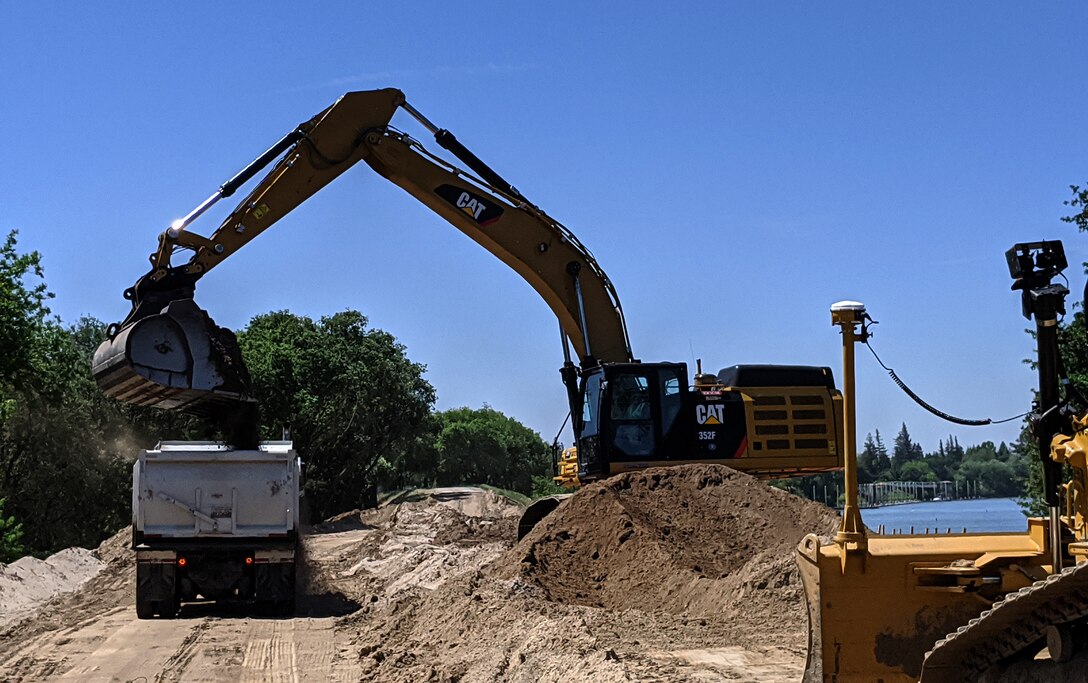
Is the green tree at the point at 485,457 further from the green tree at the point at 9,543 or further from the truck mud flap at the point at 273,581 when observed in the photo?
the truck mud flap at the point at 273,581

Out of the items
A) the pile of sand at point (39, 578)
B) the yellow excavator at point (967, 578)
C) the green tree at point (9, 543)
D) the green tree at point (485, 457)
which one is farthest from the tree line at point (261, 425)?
the green tree at point (485, 457)

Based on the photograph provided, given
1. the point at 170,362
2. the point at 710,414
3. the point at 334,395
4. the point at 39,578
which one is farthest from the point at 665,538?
the point at 334,395

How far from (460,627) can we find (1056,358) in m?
8.85

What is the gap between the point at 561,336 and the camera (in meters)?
19.8

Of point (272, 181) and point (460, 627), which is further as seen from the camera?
point (272, 181)

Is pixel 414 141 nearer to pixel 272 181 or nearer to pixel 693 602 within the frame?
pixel 272 181

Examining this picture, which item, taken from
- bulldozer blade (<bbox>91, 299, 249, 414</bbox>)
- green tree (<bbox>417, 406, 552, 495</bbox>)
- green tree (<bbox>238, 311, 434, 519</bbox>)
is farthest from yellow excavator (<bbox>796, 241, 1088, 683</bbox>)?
green tree (<bbox>417, 406, 552, 495</bbox>)

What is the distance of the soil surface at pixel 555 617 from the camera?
11.3 m

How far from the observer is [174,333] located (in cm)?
1619

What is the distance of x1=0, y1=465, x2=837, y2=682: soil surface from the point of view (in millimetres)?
11320

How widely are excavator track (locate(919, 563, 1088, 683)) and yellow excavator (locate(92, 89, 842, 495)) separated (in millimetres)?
11725

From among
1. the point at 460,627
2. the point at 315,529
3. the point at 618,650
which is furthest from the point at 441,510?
the point at 618,650

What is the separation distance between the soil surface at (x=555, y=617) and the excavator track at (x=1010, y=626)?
369 cm

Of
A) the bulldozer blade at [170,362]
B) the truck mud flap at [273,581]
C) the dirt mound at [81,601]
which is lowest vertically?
the dirt mound at [81,601]
